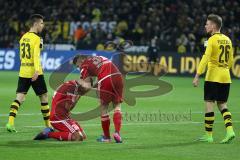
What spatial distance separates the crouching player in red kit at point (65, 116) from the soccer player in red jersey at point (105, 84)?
11.5 inches

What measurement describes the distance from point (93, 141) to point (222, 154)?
258cm

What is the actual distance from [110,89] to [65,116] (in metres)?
1.14

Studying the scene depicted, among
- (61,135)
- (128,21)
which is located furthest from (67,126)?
(128,21)

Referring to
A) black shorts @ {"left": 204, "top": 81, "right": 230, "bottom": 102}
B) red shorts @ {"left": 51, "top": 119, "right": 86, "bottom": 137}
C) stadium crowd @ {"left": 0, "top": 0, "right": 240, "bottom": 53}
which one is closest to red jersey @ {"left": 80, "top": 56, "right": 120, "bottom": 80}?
red shorts @ {"left": 51, "top": 119, "right": 86, "bottom": 137}

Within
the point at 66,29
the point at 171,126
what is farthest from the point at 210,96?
the point at 66,29

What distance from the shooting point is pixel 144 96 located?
2308cm

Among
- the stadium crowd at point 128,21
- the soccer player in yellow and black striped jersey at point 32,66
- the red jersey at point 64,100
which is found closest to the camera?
the red jersey at point 64,100

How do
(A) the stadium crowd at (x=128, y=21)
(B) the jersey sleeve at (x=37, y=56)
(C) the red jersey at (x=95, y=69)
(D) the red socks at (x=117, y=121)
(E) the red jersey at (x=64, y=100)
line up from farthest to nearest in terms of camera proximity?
(A) the stadium crowd at (x=128, y=21)
(B) the jersey sleeve at (x=37, y=56)
(E) the red jersey at (x=64, y=100)
(C) the red jersey at (x=95, y=69)
(D) the red socks at (x=117, y=121)

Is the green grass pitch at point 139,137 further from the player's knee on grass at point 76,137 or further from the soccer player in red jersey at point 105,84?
the soccer player in red jersey at point 105,84

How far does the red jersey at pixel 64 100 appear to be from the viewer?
12.5 metres

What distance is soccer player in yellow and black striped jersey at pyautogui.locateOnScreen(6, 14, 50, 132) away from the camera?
13.3 metres

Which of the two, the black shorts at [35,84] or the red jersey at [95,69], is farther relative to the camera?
the black shorts at [35,84]

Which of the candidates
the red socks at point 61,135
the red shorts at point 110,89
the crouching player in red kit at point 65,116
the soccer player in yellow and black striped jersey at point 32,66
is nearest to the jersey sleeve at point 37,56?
the soccer player in yellow and black striped jersey at point 32,66

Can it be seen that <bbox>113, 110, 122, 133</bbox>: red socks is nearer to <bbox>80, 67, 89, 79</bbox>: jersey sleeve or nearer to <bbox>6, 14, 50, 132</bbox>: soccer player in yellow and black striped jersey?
<bbox>80, 67, 89, 79</bbox>: jersey sleeve
